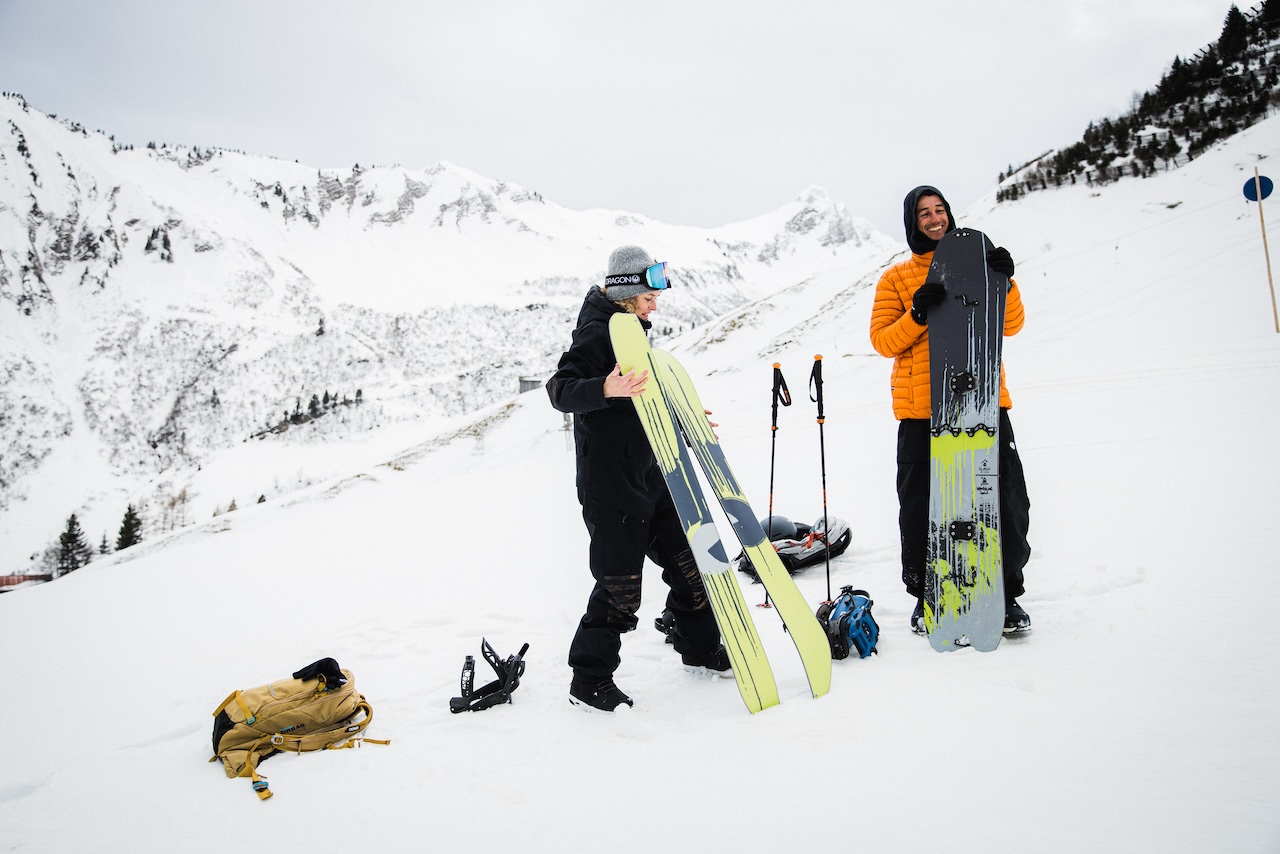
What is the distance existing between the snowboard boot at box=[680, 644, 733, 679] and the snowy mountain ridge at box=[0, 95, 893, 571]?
62.4 meters

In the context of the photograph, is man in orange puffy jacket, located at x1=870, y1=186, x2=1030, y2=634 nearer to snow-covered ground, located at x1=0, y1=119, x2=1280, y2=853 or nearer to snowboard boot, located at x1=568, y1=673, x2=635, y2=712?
snow-covered ground, located at x1=0, y1=119, x2=1280, y2=853

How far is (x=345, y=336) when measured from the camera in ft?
287

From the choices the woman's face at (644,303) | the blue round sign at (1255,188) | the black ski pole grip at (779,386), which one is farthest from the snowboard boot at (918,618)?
the blue round sign at (1255,188)

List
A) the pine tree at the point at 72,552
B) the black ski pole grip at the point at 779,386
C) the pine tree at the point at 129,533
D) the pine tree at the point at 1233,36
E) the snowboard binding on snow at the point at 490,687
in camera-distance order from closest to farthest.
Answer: the snowboard binding on snow at the point at 490,687 → the black ski pole grip at the point at 779,386 → the pine tree at the point at 1233,36 → the pine tree at the point at 129,533 → the pine tree at the point at 72,552

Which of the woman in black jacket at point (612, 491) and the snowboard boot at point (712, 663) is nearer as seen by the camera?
the woman in black jacket at point (612, 491)

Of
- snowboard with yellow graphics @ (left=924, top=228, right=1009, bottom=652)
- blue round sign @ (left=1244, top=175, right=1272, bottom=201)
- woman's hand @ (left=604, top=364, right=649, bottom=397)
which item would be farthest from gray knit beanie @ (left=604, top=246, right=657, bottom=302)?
blue round sign @ (left=1244, top=175, right=1272, bottom=201)

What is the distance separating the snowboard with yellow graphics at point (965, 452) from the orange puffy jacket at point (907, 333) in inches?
3.0

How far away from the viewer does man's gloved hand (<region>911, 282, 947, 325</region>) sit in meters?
2.67

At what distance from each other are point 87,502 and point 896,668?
9352 cm

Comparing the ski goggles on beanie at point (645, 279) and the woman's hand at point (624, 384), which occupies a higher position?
the ski goggles on beanie at point (645, 279)

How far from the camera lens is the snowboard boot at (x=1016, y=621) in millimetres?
2584

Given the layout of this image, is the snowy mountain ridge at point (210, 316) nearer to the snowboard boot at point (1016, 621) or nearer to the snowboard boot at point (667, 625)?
the snowboard boot at point (667, 625)

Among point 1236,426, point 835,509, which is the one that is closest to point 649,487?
point 835,509

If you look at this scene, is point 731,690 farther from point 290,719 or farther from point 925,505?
point 290,719
